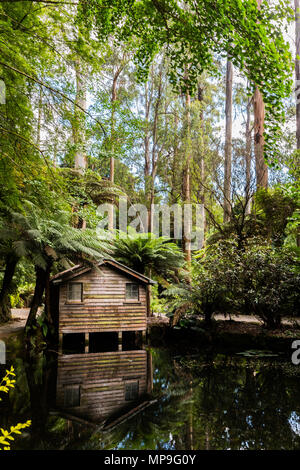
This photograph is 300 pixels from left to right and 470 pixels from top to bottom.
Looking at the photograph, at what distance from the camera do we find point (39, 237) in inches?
306

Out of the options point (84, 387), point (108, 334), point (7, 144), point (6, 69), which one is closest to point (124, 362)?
point (84, 387)

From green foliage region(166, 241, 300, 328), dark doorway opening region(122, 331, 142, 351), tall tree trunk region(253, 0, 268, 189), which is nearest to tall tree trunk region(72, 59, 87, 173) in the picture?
green foliage region(166, 241, 300, 328)

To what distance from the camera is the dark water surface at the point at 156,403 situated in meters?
3.53

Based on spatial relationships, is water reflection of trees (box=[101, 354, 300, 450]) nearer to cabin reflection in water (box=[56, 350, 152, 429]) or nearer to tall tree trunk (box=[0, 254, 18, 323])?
cabin reflection in water (box=[56, 350, 152, 429])

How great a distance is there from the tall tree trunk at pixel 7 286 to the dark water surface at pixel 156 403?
3315mm

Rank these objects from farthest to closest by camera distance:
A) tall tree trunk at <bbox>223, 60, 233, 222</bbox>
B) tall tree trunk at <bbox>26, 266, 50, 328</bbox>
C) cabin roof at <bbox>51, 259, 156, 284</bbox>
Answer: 1. tall tree trunk at <bbox>223, 60, 233, 222</bbox>
2. cabin roof at <bbox>51, 259, 156, 284</bbox>
3. tall tree trunk at <bbox>26, 266, 50, 328</bbox>

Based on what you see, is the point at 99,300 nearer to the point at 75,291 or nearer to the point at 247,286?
the point at 75,291

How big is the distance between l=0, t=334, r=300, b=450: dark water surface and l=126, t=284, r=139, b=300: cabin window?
3.07 metres

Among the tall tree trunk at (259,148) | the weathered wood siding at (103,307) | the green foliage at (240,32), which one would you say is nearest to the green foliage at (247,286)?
the weathered wood siding at (103,307)

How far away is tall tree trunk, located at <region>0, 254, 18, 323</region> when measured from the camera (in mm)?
10797

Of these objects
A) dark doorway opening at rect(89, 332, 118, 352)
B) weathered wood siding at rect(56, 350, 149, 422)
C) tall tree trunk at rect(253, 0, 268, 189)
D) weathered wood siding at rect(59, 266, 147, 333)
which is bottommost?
dark doorway opening at rect(89, 332, 118, 352)

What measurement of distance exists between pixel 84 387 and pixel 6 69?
5079 mm

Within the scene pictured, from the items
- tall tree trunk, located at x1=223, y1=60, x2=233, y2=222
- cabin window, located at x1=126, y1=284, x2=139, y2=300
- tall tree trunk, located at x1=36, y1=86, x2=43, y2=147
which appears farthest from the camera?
tall tree trunk, located at x1=223, y1=60, x2=233, y2=222
